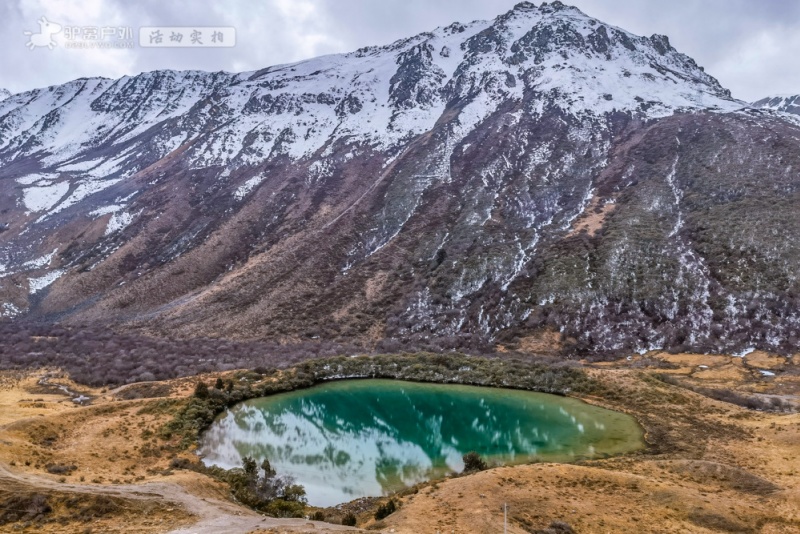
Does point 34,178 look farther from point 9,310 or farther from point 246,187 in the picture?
point 9,310

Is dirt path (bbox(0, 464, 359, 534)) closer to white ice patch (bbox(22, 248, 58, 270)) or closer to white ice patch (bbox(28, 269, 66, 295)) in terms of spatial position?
white ice patch (bbox(28, 269, 66, 295))

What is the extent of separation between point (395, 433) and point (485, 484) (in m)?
11.9

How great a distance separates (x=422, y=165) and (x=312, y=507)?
272 ft

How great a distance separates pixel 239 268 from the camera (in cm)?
8194

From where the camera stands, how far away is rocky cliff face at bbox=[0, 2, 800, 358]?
190 ft

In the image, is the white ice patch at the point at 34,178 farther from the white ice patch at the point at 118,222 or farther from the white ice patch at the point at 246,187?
the white ice patch at the point at 246,187

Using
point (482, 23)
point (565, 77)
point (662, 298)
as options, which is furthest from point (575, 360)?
point (482, 23)

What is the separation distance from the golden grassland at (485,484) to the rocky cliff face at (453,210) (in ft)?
85.1

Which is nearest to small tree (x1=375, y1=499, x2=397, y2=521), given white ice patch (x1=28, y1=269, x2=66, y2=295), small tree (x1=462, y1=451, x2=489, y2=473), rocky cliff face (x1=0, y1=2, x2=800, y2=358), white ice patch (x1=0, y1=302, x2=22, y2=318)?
small tree (x1=462, y1=451, x2=489, y2=473)

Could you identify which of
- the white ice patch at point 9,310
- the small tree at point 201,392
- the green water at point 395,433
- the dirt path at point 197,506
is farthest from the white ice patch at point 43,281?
the dirt path at point 197,506

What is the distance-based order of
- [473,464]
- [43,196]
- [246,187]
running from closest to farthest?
1. [473,464]
2. [246,187]
3. [43,196]

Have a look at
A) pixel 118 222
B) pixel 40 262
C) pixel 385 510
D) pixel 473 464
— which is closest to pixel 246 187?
pixel 118 222

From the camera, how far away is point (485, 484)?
1958 cm

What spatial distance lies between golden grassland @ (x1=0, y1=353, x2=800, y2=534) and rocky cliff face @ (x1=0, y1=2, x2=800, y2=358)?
2595cm
